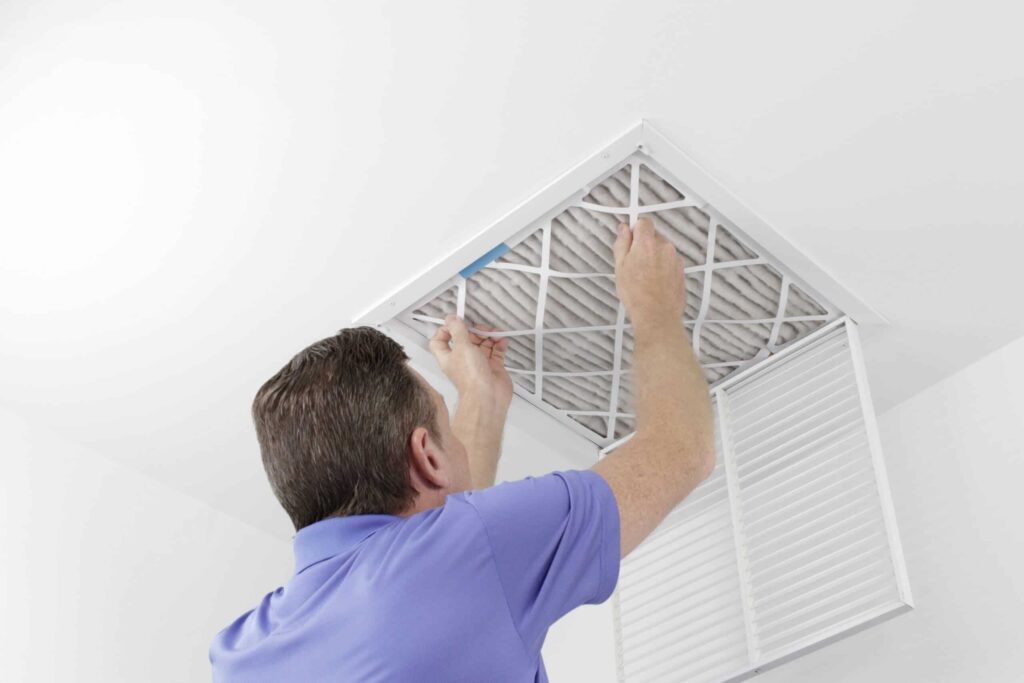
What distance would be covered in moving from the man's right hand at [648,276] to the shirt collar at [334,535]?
0.53 meters

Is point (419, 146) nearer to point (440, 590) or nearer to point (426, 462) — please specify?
point (426, 462)

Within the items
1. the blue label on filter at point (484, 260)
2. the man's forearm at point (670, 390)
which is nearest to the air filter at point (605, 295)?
the blue label on filter at point (484, 260)

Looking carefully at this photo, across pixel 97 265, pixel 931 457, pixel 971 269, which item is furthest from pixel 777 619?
pixel 97 265

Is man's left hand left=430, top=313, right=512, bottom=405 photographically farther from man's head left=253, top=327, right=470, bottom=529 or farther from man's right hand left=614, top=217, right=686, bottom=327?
man's head left=253, top=327, right=470, bottom=529

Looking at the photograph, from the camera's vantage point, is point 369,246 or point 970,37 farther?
point 369,246

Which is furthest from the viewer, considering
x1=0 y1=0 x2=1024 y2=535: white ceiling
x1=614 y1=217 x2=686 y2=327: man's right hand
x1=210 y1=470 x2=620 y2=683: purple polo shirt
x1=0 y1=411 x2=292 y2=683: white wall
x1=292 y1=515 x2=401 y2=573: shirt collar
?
x1=0 y1=411 x2=292 y2=683: white wall

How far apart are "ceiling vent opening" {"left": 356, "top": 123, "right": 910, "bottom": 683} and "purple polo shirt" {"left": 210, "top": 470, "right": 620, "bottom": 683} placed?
0.58m

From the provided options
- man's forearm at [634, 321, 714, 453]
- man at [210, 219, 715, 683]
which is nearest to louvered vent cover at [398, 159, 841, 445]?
man's forearm at [634, 321, 714, 453]

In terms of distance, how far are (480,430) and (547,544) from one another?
635 mm

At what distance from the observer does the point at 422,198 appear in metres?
1.80

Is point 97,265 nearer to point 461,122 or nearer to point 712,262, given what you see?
point 461,122

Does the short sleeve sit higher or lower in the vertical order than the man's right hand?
lower

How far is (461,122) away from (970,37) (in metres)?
0.67

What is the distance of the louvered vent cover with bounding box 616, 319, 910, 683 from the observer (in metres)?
1.74
